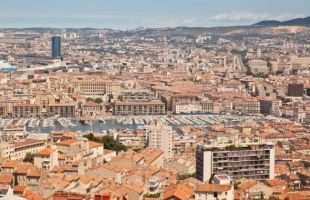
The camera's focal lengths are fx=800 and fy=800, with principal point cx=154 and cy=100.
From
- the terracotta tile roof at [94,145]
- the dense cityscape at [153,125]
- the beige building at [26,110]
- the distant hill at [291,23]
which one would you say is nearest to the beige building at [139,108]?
the dense cityscape at [153,125]

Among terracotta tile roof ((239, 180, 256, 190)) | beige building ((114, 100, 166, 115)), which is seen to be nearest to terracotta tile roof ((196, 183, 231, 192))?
terracotta tile roof ((239, 180, 256, 190))

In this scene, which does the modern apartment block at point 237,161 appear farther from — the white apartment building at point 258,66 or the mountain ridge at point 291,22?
the mountain ridge at point 291,22

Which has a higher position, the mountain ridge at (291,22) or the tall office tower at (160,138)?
the mountain ridge at (291,22)

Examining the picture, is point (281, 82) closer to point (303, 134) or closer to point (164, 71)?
point (164, 71)

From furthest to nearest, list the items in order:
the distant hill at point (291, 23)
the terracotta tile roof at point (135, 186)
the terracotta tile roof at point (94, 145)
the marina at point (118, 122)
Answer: the distant hill at point (291, 23)
the marina at point (118, 122)
the terracotta tile roof at point (94, 145)
the terracotta tile roof at point (135, 186)

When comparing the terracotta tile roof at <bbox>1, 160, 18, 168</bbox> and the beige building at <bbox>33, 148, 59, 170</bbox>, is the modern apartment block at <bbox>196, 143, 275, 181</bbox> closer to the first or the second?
the beige building at <bbox>33, 148, 59, 170</bbox>

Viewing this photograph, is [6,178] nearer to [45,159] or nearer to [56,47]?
[45,159]

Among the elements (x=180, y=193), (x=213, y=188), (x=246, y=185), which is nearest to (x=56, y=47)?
(x=246, y=185)
